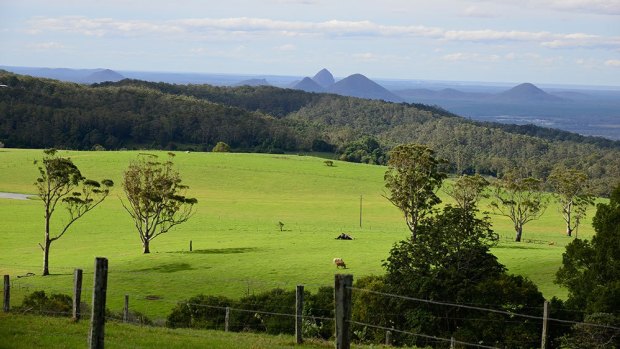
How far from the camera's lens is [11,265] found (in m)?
63.6

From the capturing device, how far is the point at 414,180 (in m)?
84.4

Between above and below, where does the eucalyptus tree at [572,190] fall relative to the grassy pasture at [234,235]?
above

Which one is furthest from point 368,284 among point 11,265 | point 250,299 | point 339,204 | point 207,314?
point 339,204

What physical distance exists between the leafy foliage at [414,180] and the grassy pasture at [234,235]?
13.0 ft

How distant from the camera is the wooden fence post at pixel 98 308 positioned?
595 inches

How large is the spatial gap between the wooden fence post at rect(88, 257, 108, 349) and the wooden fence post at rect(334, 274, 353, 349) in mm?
4575

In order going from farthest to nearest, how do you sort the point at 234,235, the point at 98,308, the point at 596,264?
the point at 234,235 < the point at 596,264 < the point at 98,308

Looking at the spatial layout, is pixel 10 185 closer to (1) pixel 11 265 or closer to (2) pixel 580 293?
(1) pixel 11 265

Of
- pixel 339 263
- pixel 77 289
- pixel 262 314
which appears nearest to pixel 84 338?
pixel 77 289

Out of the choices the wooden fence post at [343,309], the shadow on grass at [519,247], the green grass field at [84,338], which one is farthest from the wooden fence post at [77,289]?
the shadow on grass at [519,247]

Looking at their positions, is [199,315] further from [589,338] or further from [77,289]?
[589,338]

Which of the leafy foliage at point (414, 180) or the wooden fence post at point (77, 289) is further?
the leafy foliage at point (414, 180)

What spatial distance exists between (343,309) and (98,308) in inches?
191

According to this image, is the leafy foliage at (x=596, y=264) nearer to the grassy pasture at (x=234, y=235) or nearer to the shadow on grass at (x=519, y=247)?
the grassy pasture at (x=234, y=235)
